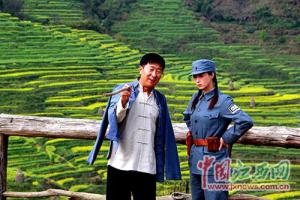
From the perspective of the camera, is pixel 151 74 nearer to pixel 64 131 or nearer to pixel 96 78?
pixel 64 131

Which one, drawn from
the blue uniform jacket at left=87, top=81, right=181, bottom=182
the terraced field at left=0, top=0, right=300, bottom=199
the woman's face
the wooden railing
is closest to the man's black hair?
the blue uniform jacket at left=87, top=81, right=181, bottom=182

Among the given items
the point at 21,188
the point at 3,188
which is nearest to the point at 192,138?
the point at 3,188

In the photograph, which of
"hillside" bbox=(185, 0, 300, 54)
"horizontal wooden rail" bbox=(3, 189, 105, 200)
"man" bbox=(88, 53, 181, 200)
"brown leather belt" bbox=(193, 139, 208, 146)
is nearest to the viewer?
"man" bbox=(88, 53, 181, 200)

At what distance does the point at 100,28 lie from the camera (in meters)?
24.9

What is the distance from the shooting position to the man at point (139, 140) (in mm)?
3115

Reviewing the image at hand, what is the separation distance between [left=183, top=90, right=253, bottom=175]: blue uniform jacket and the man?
181 mm

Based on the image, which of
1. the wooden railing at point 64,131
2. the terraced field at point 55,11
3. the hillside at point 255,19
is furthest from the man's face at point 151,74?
the hillside at point 255,19

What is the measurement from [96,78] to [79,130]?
1736 centimetres

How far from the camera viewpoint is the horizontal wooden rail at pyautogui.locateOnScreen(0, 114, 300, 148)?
11.5ft

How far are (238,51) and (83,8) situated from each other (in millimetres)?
5922

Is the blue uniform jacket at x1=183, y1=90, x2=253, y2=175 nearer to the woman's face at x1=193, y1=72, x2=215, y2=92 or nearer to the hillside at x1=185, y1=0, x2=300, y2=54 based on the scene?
the woman's face at x1=193, y1=72, x2=215, y2=92

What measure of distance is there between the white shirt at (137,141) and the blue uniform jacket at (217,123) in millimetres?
236

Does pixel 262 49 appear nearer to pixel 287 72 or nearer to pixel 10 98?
pixel 287 72

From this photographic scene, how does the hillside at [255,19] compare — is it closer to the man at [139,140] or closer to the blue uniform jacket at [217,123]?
the blue uniform jacket at [217,123]
